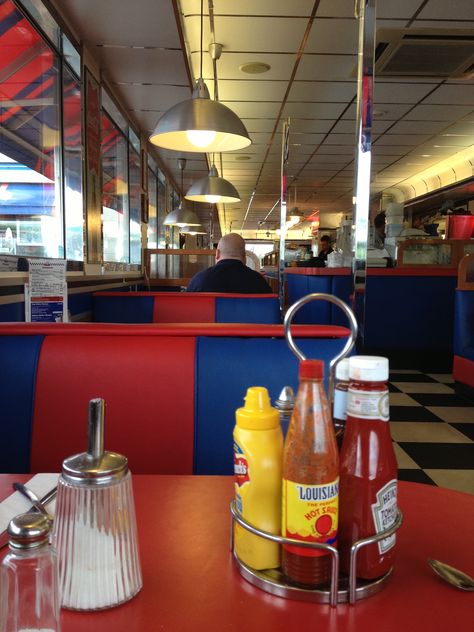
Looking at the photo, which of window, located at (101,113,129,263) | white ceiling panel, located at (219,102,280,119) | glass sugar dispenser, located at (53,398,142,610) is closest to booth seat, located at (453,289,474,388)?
white ceiling panel, located at (219,102,280,119)

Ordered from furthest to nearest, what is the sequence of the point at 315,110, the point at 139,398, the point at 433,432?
the point at 315,110
the point at 433,432
the point at 139,398

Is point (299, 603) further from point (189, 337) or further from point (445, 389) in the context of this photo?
point (445, 389)

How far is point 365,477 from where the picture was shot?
0.60 meters

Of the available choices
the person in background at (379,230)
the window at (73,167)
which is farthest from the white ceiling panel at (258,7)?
the person in background at (379,230)

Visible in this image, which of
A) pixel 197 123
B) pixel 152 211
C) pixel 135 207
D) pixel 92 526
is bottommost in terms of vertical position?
pixel 92 526

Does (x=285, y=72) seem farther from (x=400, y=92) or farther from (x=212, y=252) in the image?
(x=212, y=252)

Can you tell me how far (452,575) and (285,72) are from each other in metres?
5.32

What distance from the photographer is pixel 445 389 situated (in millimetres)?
4660

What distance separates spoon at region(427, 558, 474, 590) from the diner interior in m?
0.01

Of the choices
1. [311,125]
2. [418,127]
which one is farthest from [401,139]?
[311,125]

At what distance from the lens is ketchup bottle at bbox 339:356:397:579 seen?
A: 59 centimetres

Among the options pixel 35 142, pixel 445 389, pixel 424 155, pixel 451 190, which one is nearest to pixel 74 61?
pixel 35 142

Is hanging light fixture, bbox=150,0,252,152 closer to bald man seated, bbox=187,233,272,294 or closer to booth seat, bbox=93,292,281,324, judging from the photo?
booth seat, bbox=93,292,281,324

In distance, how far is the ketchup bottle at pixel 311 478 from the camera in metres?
0.58
